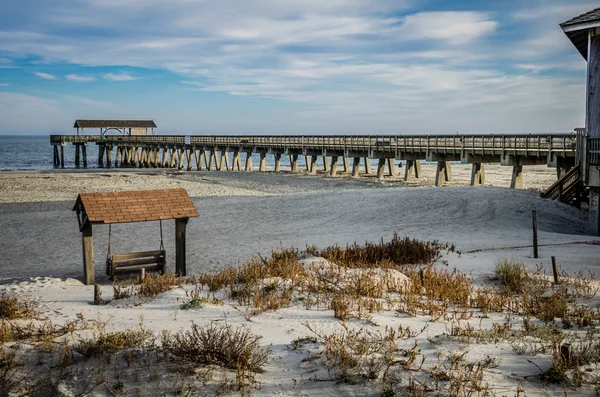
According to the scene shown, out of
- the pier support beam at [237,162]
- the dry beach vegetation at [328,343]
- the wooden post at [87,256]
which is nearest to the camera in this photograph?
the dry beach vegetation at [328,343]

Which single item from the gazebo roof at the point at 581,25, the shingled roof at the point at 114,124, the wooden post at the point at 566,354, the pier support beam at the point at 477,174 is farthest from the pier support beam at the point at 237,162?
the wooden post at the point at 566,354

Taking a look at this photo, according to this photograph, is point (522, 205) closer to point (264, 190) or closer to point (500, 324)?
point (500, 324)

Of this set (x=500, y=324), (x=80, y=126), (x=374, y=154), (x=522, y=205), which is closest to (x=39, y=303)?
(x=500, y=324)

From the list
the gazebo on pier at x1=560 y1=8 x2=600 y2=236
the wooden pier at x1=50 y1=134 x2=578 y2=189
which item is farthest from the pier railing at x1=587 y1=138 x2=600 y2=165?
the wooden pier at x1=50 y1=134 x2=578 y2=189

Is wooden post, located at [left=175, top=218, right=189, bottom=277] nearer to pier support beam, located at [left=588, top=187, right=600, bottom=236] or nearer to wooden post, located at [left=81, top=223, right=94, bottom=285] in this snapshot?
wooden post, located at [left=81, top=223, right=94, bottom=285]

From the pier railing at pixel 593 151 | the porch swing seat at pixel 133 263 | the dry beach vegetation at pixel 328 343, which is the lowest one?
the porch swing seat at pixel 133 263

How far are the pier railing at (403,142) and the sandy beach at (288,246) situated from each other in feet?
10.9

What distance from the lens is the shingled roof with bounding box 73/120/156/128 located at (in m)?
74.4

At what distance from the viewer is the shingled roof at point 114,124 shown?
7438 cm

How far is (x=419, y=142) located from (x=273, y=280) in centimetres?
2663

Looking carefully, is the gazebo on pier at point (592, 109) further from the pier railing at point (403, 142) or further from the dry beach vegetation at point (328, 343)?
the dry beach vegetation at point (328, 343)

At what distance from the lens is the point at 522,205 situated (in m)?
20.5

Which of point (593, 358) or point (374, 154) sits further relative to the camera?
point (374, 154)

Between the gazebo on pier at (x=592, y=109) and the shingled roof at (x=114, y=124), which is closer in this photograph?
the gazebo on pier at (x=592, y=109)
